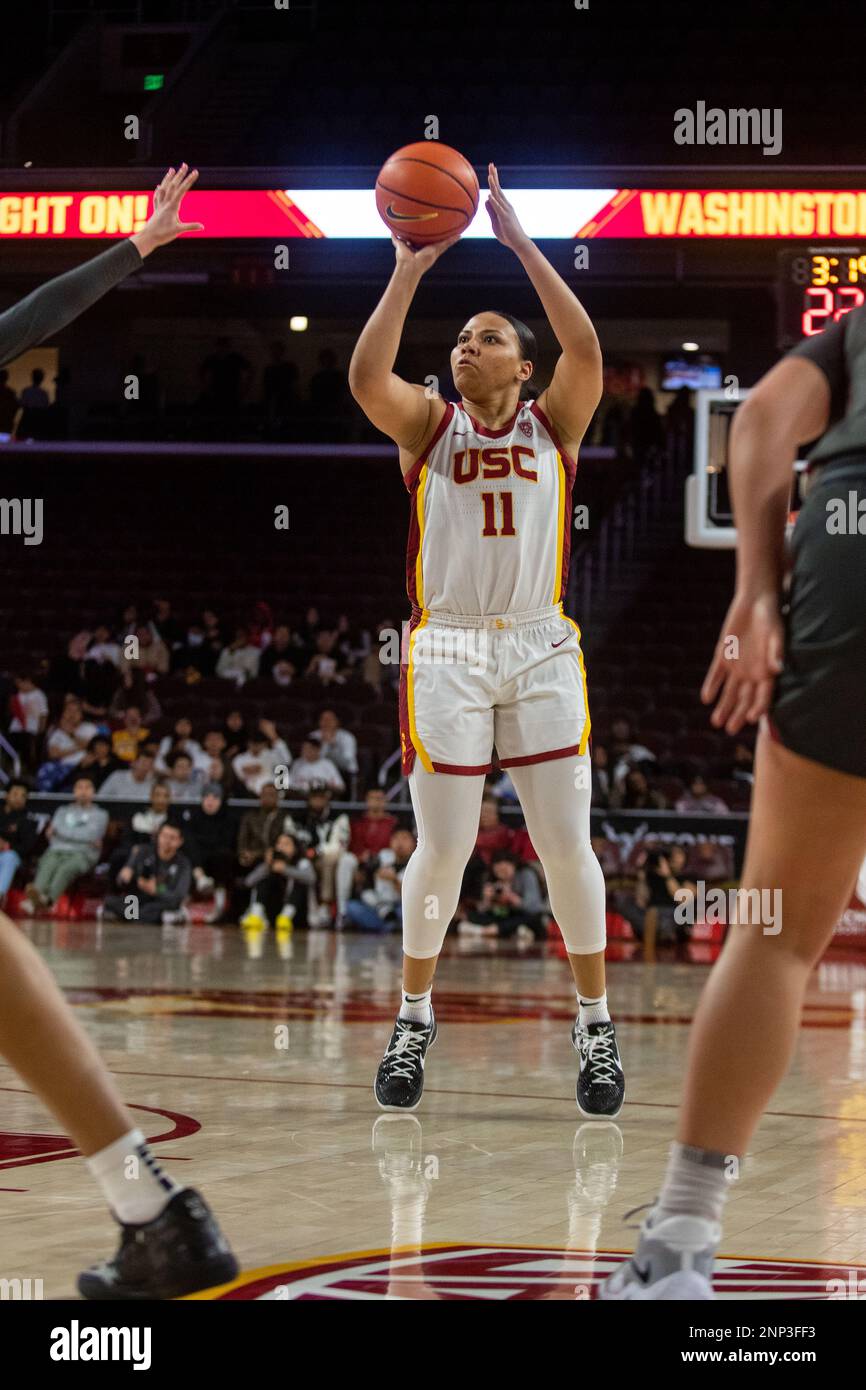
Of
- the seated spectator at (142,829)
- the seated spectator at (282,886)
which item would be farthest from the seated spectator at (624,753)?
the seated spectator at (142,829)

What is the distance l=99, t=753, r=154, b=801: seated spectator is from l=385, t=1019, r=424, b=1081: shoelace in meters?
9.39

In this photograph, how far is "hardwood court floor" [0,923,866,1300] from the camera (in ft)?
10.0

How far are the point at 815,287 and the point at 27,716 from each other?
9153mm

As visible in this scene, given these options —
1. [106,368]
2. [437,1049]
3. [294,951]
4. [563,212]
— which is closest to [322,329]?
[106,368]

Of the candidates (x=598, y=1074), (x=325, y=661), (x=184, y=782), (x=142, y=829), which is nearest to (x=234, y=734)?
(x=184, y=782)

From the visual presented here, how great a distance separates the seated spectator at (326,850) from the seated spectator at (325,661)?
14.2 ft

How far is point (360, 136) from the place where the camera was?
19.8m

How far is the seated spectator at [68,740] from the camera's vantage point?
1515 cm

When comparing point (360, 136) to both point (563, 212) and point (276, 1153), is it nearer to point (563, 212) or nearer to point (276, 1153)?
point (563, 212)

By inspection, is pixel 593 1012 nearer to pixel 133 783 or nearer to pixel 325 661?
pixel 133 783

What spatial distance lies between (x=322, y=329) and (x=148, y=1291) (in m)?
24.6

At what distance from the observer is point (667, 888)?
12.2m

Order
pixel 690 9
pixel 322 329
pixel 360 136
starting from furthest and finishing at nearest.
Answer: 1. pixel 322 329
2. pixel 690 9
3. pixel 360 136

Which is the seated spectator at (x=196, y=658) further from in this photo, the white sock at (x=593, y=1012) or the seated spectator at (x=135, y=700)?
the white sock at (x=593, y=1012)
